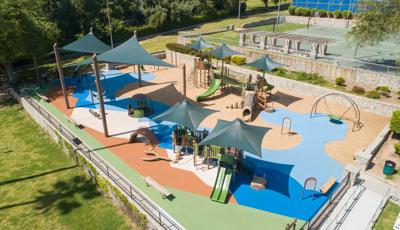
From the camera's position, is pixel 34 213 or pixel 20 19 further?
pixel 20 19

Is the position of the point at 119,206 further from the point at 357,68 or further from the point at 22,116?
the point at 357,68

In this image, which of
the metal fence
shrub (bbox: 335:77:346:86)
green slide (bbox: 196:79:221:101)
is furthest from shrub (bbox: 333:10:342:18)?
the metal fence

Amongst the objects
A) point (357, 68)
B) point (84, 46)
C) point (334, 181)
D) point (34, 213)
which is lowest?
point (34, 213)

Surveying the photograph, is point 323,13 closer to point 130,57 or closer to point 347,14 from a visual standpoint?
point 347,14

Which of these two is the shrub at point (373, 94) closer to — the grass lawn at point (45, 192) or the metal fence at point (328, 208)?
the metal fence at point (328, 208)

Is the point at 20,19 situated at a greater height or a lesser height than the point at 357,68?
greater

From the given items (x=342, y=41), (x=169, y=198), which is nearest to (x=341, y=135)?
(x=169, y=198)

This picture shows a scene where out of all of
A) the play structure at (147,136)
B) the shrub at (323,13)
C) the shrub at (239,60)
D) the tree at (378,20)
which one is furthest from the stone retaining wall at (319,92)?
the shrub at (323,13)
